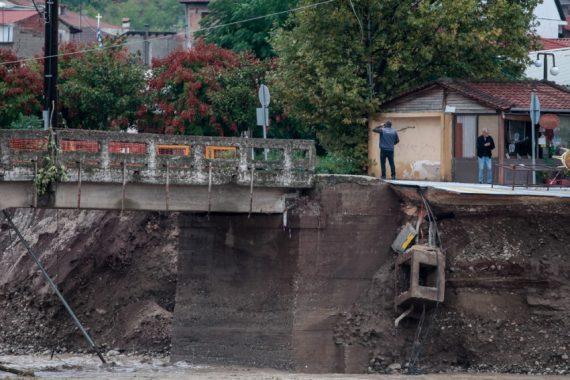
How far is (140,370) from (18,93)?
1444 cm

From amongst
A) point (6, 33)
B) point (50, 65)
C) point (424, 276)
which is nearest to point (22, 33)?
point (6, 33)

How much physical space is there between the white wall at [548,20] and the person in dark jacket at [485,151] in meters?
33.3

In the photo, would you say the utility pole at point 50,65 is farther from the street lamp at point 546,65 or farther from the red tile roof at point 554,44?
the red tile roof at point 554,44

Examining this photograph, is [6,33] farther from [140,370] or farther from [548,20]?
[140,370]

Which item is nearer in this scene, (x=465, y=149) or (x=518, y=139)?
(x=518, y=139)

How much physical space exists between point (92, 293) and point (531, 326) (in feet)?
42.3

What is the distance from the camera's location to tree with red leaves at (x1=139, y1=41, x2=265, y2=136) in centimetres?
4794

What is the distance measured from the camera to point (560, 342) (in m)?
36.4

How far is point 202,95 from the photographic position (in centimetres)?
4872

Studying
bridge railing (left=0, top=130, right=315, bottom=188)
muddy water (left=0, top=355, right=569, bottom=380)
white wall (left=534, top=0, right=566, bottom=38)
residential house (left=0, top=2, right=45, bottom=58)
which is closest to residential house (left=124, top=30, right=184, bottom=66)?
residential house (left=0, top=2, right=45, bottom=58)

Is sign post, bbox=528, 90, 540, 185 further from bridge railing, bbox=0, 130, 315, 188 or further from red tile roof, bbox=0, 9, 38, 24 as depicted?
red tile roof, bbox=0, 9, 38, 24

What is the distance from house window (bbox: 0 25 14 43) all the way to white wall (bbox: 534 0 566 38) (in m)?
27.4

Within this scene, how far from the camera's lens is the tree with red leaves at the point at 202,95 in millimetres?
47938

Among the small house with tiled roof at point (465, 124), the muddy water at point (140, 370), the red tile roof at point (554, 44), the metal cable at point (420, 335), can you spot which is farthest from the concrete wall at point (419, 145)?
the red tile roof at point (554, 44)
